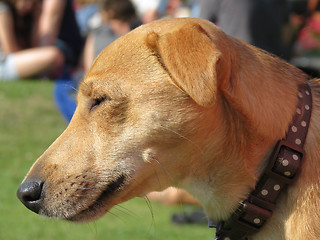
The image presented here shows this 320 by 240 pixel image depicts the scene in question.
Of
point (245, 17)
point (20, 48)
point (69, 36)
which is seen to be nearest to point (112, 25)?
point (69, 36)

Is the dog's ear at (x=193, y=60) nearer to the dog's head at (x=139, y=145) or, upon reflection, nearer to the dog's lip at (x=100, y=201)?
the dog's head at (x=139, y=145)

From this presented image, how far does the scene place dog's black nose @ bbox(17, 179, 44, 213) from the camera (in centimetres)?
259

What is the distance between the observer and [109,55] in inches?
108

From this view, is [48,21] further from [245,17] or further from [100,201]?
[100,201]

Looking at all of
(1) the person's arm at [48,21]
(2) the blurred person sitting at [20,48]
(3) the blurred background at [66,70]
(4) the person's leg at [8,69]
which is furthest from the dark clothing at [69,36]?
(4) the person's leg at [8,69]

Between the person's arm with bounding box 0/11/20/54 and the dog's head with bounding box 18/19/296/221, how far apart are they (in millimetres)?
5993

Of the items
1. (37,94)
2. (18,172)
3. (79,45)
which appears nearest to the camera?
(18,172)

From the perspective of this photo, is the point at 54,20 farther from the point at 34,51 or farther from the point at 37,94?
the point at 37,94

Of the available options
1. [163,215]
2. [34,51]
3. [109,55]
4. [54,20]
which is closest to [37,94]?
[34,51]

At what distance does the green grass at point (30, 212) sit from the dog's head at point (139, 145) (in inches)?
31.8

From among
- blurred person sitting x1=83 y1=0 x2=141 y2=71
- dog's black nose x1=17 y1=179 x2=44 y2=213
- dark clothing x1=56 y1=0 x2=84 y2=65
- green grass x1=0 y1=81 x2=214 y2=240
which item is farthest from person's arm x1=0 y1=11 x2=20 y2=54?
dog's black nose x1=17 y1=179 x2=44 y2=213

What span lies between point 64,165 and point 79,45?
682 centimetres

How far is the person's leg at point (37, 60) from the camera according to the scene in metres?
8.30

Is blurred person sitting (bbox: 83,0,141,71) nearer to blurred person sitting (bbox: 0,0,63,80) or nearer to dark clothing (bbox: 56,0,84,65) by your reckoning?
dark clothing (bbox: 56,0,84,65)
